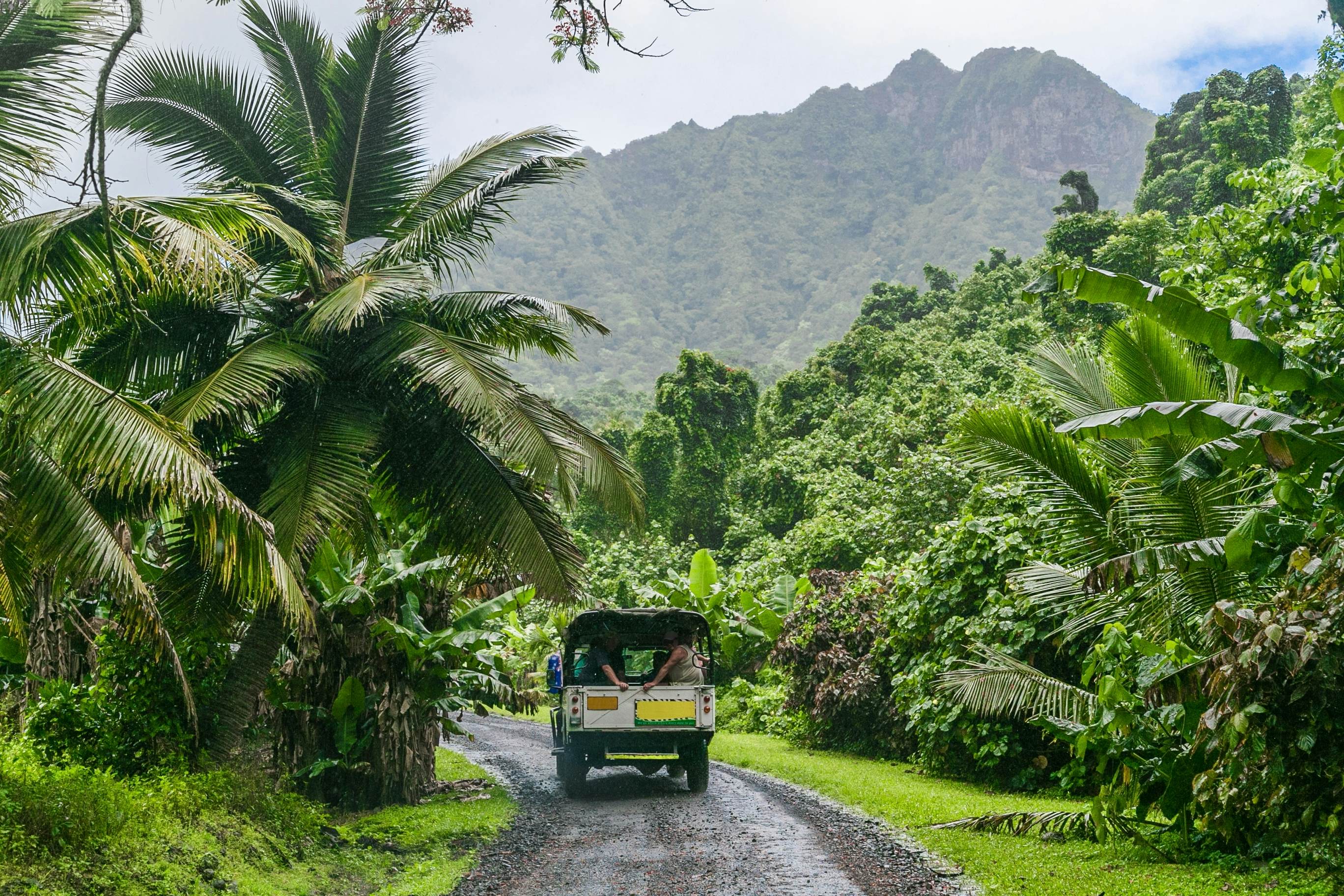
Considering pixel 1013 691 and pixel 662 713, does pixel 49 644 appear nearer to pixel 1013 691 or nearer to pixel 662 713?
pixel 662 713

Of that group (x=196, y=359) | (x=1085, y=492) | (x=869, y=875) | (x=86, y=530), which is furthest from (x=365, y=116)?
(x=869, y=875)

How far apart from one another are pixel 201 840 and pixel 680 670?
602cm

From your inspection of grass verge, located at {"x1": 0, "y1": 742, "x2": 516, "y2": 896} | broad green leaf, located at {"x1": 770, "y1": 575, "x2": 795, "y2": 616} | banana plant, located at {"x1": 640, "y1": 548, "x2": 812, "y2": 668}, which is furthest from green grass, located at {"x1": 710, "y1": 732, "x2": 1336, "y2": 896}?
broad green leaf, located at {"x1": 770, "y1": 575, "x2": 795, "y2": 616}

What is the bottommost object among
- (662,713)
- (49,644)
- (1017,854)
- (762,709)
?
(762,709)

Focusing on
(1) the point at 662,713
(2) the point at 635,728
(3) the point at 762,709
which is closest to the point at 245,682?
(2) the point at 635,728

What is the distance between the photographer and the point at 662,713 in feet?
37.5

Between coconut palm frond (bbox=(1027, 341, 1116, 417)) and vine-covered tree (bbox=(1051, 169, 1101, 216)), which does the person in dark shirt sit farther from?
vine-covered tree (bbox=(1051, 169, 1101, 216))

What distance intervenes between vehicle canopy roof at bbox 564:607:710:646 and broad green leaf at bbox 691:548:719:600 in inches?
285

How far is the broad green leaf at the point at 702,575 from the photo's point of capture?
67.8 ft

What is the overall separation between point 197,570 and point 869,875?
21.0 ft

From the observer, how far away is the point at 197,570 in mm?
9414

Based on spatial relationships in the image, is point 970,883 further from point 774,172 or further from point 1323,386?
point 774,172

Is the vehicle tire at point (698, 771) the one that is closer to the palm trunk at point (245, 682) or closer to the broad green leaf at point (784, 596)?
the palm trunk at point (245, 682)

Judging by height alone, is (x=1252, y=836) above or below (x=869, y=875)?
above
